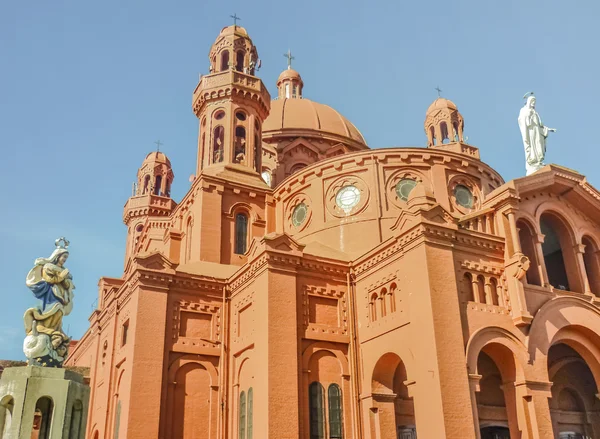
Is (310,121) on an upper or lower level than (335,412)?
upper

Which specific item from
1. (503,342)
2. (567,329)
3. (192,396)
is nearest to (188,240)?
(192,396)

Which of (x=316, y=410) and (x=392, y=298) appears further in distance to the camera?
(x=316, y=410)

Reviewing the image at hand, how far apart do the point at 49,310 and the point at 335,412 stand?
11.0m

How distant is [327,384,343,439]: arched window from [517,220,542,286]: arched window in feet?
26.0

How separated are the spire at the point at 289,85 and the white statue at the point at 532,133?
27.2 metres

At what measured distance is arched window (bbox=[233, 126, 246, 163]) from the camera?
31.9 metres

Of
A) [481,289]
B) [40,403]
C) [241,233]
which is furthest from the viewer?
[241,233]

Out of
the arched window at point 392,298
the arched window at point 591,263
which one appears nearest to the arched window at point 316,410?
the arched window at point 392,298

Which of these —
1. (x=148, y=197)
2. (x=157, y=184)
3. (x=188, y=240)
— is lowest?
(x=188, y=240)

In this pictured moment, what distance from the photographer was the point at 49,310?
1541cm

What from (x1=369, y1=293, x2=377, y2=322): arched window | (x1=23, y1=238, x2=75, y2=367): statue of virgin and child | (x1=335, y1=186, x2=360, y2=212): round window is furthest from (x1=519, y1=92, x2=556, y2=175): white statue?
(x1=23, y1=238, x2=75, y2=367): statue of virgin and child

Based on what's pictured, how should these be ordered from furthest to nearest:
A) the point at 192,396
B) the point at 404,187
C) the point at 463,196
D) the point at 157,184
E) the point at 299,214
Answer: the point at 157,184 < the point at 299,214 < the point at 463,196 < the point at 404,187 < the point at 192,396

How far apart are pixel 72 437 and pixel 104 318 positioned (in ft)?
52.5

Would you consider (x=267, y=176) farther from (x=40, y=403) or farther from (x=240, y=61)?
(x=40, y=403)
